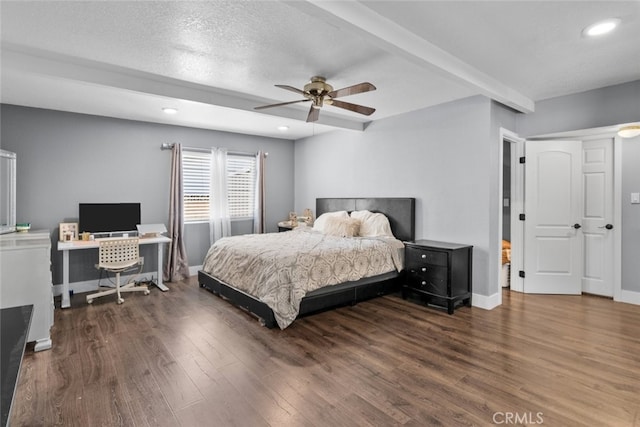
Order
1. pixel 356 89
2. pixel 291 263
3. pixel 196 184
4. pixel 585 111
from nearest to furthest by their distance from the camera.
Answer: pixel 356 89 < pixel 291 263 < pixel 585 111 < pixel 196 184

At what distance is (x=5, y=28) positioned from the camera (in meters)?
2.38

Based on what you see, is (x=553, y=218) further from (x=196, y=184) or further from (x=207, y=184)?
(x=196, y=184)

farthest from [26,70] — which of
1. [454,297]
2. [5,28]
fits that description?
[454,297]

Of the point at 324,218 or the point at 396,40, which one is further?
the point at 324,218

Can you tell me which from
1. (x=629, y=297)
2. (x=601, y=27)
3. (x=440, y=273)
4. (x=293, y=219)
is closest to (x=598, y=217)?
(x=629, y=297)

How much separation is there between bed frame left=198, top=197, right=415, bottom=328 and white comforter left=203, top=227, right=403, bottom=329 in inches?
4.0

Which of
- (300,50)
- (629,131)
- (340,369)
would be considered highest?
(300,50)

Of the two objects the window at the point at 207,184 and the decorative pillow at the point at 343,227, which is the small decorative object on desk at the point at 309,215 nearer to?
the window at the point at 207,184

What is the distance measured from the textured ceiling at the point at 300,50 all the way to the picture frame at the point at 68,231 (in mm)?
1576

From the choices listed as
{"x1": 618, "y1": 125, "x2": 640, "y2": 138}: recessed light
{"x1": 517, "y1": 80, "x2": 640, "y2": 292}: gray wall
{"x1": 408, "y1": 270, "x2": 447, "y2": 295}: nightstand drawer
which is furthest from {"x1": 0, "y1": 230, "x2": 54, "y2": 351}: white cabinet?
{"x1": 618, "y1": 125, "x2": 640, "y2": 138}: recessed light

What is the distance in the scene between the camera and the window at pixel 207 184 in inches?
220

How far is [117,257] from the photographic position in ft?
13.6

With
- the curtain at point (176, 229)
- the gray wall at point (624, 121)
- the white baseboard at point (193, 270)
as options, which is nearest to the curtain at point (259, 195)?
the white baseboard at point (193, 270)

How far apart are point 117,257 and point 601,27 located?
5.37 meters
